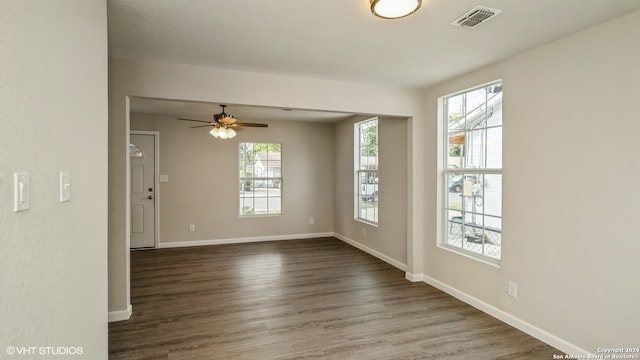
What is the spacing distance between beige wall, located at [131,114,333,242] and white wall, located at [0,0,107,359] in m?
4.39

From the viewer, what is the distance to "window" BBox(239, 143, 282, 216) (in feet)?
21.4

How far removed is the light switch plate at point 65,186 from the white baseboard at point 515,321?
3.37 m

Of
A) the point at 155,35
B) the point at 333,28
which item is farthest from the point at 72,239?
the point at 333,28

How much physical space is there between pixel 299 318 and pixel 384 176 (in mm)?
2671

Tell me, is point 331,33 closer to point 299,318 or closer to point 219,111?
point 299,318

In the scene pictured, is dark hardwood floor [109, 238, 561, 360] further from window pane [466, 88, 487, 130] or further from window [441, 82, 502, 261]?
window pane [466, 88, 487, 130]

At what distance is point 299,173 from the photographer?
268 inches

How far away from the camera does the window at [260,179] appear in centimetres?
653

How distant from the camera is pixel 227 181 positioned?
634 centimetres

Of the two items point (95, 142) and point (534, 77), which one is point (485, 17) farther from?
point (95, 142)

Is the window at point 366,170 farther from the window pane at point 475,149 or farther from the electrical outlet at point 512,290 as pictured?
the electrical outlet at point 512,290

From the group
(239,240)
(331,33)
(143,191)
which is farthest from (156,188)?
(331,33)

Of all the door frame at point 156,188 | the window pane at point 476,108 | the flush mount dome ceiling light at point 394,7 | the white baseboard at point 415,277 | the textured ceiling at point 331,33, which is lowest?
the white baseboard at point 415,277

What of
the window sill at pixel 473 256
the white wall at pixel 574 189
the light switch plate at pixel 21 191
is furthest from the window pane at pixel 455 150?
the light switch plate at pixel 21 191
